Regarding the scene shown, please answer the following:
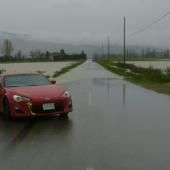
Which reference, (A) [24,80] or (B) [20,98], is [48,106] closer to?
(B) [20,98]

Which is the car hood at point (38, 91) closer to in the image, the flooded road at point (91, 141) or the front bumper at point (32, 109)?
the front bumper at point (32, 109)

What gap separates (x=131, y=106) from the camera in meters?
14.7

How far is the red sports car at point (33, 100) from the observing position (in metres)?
11.2

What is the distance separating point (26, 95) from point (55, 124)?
1.12 m

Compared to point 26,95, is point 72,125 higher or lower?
lower

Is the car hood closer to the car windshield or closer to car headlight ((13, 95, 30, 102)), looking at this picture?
car headlight ((13, 95, 30, 102))

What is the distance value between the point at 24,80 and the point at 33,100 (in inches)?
72.3

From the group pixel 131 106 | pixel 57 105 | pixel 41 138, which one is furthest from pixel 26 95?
pixel 131 106

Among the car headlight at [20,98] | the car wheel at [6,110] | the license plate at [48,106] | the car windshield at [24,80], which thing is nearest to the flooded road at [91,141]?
the car wheel at [6,110]

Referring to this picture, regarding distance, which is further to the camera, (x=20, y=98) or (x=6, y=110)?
(x=6, y=110)

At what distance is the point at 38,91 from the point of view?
11.7 meters

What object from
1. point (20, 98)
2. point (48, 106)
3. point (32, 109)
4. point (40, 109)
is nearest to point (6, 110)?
point (20, 98)

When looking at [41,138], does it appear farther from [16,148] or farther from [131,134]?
[131,134]

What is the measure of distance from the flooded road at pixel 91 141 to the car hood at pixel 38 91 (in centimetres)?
70
